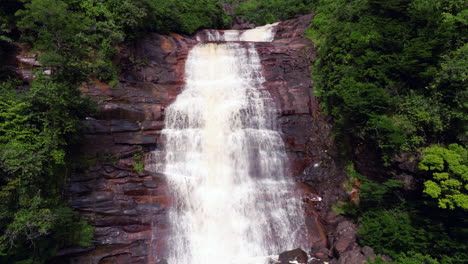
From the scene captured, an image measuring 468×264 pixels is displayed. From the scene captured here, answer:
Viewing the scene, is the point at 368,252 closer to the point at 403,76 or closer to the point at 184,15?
the point at 403,76

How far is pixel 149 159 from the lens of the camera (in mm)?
13109

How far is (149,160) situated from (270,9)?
28.3 metres

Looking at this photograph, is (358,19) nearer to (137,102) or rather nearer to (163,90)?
(163,90)

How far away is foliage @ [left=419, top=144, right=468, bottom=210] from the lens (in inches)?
310

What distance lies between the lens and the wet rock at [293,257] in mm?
10211

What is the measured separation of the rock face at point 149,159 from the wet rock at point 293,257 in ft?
2.02

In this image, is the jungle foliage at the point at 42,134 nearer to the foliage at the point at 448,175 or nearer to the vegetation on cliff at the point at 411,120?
the vegetation on cliff at the point at 411,120

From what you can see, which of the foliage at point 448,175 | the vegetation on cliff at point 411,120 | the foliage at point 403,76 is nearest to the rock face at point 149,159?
the vegetation on cliff at point 411,120

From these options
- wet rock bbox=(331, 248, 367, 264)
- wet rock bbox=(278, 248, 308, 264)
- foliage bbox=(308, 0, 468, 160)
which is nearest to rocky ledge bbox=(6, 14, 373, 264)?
wet rock bbox=(331, 248, 367, 264)

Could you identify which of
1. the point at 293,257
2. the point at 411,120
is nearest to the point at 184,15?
the point at 411,120

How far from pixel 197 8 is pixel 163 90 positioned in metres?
13.4

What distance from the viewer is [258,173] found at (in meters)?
13.3

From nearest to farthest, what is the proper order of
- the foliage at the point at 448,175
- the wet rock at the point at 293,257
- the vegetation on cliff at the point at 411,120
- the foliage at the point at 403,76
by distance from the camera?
the foliage at the point at 448,175
the vegetation on cliff at the point at 411,120
the foliage at the point at 403,76
the wet rock at the point at 293,257

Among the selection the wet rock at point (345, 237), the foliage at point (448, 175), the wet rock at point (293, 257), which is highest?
the foliage at point (448, 175)
